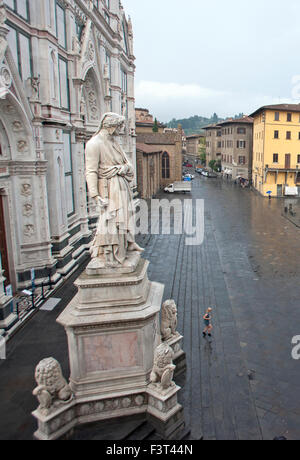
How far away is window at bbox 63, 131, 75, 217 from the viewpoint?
1753 cm

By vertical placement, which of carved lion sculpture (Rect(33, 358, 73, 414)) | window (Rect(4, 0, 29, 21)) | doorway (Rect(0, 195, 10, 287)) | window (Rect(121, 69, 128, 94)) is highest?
window (Rect(121, 69, 128, 94))

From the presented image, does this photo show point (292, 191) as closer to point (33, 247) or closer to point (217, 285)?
point (217, 285)

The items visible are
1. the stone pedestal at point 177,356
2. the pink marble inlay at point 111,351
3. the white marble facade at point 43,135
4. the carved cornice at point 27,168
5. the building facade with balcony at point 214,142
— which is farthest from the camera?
the building facade with balcony at point 214,142

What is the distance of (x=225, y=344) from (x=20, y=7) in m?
13.8

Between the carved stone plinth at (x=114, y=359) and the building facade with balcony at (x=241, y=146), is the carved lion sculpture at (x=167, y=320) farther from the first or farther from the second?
the building facade with balcony at (x=241, y=146)

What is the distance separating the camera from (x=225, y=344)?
11.1m

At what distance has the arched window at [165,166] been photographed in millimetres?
60097

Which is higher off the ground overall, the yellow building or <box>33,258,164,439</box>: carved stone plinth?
the yellow building

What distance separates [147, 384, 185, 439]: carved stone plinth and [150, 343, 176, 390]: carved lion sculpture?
0.17m

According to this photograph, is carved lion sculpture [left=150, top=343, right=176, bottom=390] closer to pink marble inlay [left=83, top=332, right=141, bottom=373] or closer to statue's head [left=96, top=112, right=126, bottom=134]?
pink marble inlay [left=83, top=332, right=141, bottom=373]

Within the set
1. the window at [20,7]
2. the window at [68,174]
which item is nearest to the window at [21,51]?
the window at [20,7]

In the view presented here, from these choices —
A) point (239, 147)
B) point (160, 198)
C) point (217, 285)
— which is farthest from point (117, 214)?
point (239, 147)

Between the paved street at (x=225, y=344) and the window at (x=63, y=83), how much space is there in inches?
354

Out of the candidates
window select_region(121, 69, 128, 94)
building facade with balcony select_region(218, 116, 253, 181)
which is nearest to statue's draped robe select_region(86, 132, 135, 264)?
window select_region(121, 69, 128, 94)
